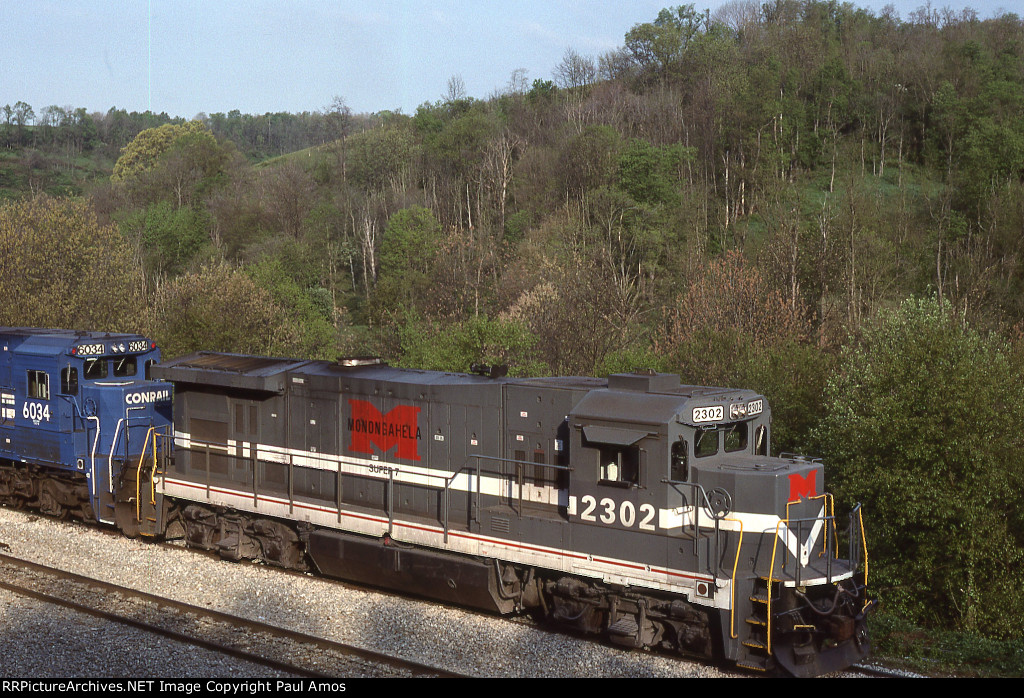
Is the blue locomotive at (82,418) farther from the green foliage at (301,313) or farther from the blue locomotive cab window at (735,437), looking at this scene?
the green foliage at (301,313)

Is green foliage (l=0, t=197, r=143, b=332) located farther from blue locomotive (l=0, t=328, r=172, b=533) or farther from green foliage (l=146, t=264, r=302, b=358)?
blue locomotive (l=0, t=328, r=172, b=533)

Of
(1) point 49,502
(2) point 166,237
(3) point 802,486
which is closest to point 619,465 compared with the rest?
(3) point 802,486

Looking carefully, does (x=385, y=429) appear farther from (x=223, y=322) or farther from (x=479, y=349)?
(x=223, y=322)

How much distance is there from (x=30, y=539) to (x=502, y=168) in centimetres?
4195

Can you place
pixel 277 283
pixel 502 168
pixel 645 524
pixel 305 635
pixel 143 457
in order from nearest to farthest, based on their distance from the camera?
pixel 645 524 → pixel 305 635 → pixel 143 457 → pixel 277 283 → pixel 502 168

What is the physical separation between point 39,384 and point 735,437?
42.1 ft

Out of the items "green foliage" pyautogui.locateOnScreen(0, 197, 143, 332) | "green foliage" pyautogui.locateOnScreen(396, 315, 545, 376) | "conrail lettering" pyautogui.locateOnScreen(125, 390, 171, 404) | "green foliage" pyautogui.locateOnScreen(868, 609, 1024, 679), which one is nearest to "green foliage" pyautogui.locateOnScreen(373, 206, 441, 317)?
"green foliage" pyautogui.locateOnScreen(0, 197, 143, 332)

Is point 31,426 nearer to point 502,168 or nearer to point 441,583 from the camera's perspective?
point 441,583

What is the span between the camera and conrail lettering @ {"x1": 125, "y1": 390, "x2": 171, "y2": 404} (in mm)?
15742

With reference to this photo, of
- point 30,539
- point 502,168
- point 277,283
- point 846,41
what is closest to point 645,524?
point 30,539

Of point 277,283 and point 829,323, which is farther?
point 277,283

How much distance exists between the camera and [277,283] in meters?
40.4

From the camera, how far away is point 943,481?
43.5 feet

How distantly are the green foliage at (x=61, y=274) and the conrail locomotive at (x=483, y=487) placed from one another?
45.8 ft
